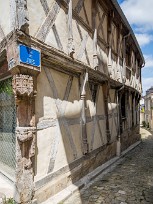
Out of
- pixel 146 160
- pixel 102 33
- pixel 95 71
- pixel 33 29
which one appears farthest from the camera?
pixel 146 160

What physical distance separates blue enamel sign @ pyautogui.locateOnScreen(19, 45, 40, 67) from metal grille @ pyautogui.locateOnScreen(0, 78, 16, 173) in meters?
1.04

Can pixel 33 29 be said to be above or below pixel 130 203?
above

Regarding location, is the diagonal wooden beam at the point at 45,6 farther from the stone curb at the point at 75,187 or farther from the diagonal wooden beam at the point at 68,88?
the stone curb at the point at 75,187

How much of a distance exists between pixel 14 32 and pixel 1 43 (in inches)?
27.2

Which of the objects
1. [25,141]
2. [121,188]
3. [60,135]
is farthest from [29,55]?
[121,188]

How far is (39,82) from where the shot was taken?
3.67m

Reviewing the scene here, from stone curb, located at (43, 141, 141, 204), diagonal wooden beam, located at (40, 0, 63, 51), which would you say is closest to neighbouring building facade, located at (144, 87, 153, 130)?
stone curb, located at (43, 141, 141, 204)

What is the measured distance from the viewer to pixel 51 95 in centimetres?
399

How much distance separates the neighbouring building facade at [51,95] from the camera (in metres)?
3.30

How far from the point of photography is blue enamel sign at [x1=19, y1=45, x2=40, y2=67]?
3.18 metres

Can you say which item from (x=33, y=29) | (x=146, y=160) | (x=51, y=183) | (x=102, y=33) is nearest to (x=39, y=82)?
(x=33, y=29)

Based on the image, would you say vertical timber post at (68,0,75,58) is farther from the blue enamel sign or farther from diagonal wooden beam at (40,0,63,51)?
the blue enamel sign

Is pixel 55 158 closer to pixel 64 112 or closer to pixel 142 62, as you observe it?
pixel 64 112

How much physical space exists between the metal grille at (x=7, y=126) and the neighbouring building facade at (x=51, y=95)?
0.02m
